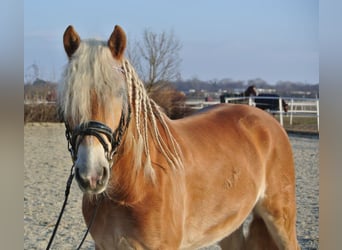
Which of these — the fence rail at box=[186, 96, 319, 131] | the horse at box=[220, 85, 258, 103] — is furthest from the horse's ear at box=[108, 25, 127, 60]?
the horse at box=[220, 85, 258, 103]

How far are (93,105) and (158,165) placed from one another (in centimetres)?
51

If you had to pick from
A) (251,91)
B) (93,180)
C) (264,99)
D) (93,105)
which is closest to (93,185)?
(93,180)

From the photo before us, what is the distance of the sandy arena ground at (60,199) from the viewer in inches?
150

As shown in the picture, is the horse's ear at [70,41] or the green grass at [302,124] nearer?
the horse's ear at [70,41]

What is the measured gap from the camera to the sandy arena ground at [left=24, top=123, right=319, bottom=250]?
3.82 meters

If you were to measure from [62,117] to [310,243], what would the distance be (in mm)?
2713

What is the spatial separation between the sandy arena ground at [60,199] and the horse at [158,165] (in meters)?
1.14

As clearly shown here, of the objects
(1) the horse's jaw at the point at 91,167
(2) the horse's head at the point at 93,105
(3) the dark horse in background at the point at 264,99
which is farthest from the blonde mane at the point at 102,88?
(3) the dark horse in background at the point at 264,99

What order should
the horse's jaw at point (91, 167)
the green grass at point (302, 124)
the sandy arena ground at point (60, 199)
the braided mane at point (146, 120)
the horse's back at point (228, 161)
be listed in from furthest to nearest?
the green grass at point (302, 124), the sandy arena ground at point (60, 199), the horse's back at point (228, 161), the braided mane at point (146, 120), the horse's jaw at point (91, 167)

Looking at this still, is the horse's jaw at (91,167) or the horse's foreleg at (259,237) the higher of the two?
the horse's jaw at (91,167)

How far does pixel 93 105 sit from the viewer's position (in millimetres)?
Answer: 1606

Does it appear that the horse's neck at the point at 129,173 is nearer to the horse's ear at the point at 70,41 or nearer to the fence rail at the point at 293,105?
the horse's ear at the point at 70,41

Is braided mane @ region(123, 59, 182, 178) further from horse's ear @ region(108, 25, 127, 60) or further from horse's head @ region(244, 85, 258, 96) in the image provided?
horse's head @ region(244, 85, 258, 96)

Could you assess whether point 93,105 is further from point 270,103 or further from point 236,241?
point 270,103
